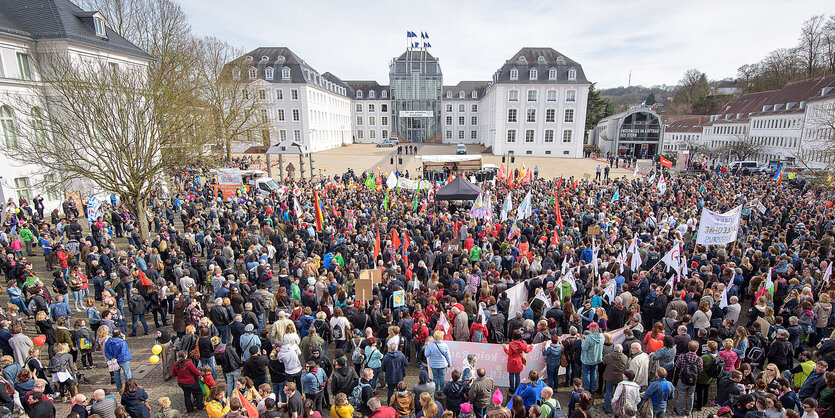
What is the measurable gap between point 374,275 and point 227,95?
32.6 m

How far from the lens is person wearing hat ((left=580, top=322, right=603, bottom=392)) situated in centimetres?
709

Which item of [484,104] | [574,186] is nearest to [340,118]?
[484,104]

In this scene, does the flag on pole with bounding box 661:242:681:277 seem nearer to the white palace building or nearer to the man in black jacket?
the man in black jacket

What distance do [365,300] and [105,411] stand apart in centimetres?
506

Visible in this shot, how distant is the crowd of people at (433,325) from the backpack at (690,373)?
26 mm

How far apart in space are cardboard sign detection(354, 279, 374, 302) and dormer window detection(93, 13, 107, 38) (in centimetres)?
2517

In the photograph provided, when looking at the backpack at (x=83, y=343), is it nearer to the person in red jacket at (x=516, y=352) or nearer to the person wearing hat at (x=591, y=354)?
the person in red jacket at (x=516, y=352)

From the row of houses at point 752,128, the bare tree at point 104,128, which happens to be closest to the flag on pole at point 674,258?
the bare tree at point 104,128

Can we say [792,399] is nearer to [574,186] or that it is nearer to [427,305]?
[427,305]

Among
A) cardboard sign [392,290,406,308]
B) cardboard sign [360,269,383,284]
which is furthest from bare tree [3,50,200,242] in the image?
cardboard sign [392,290,406,308]

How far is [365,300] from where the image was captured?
974 cm

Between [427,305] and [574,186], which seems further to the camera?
[574,186]

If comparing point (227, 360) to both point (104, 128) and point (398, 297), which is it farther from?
point (104, 128)

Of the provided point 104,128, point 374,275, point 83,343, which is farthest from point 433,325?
point 104,128
